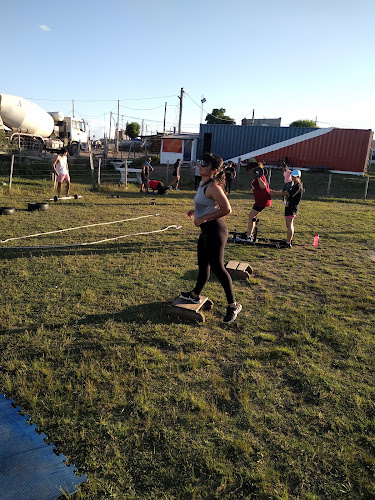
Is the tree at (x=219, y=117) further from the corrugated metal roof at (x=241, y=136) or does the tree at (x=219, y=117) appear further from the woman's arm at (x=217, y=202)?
the woman's arm at (x=217, y=202)

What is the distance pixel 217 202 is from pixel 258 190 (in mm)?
3855

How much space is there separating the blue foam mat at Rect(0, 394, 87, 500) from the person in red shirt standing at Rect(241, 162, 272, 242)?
18.8 ft

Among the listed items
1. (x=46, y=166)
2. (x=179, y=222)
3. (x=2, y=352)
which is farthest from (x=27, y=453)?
(x=46, y=166)

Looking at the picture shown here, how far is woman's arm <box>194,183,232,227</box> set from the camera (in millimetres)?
3650

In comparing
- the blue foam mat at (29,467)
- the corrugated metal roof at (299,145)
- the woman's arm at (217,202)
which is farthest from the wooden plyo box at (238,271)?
the corrugated metal roof at (299,145)

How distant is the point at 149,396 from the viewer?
281cm

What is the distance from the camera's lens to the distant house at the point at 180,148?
96.3 feet

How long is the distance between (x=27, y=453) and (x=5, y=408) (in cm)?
50

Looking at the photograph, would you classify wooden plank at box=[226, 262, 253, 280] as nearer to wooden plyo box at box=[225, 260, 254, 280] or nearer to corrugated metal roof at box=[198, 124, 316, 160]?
wooden plyo box at box=[225, 260, 254, 280]

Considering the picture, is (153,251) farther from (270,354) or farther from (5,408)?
(5,408)

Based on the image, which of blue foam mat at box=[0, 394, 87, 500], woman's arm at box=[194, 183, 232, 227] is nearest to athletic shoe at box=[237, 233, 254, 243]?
woman's arm at box=[194, 183, 232, 227]

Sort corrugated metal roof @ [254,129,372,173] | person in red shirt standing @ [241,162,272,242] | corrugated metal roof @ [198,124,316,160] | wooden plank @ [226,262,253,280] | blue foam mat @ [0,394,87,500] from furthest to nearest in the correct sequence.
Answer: corrugated metal roof @ [198,124,316,160], corrugated metal roof @ [254,129,372,173], person in red shirt standing @ [241,162,272,242], wooden plank @ [226,262,253,280], blue foam mat @ [0,394,87,500]

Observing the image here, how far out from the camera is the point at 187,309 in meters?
4.04

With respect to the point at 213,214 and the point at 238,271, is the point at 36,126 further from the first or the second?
the point at 213,214
